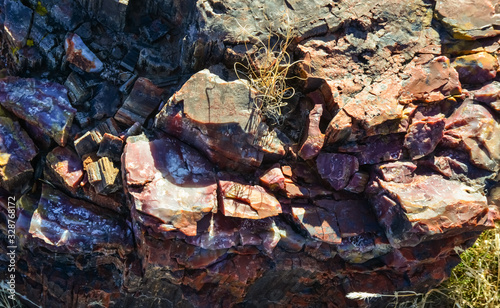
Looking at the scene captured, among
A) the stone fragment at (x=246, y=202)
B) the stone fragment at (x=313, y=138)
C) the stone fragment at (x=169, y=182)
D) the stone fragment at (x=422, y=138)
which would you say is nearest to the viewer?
the stone fragment at (x=169, y=182)

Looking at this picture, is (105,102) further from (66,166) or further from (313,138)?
(313,138)

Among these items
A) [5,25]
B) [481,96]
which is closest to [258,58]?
[481,96]

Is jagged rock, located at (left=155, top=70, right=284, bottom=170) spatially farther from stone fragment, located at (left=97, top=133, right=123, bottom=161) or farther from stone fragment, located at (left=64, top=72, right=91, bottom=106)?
stone fragment, located at (left=64, top=72, right=91, bottom=106)

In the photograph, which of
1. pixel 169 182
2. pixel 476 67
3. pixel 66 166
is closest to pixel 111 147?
pixel 66 166

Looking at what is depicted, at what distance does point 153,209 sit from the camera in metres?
3.33

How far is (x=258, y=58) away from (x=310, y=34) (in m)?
0.45

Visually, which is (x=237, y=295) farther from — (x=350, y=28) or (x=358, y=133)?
(x=350, y=28)

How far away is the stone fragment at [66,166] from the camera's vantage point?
3.66m

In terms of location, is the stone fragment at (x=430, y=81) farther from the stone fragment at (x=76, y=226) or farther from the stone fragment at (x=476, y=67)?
the stone fragment at (x=76, y=226)

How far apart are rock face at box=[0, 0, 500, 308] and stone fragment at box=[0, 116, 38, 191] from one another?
1 cm

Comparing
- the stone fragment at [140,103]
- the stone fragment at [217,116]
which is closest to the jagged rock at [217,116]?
the stone fragment at [217,116]

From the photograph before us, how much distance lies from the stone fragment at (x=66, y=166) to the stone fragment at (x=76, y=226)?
156mm

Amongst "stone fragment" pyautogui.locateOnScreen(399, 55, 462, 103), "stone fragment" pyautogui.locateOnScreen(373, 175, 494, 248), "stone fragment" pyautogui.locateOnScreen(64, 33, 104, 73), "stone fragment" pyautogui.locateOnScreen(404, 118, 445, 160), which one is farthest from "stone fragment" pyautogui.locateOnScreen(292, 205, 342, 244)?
"stone fragment" pyautogui.locateOnScreen(64, 33, 104, 73)

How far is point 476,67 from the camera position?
384cm
